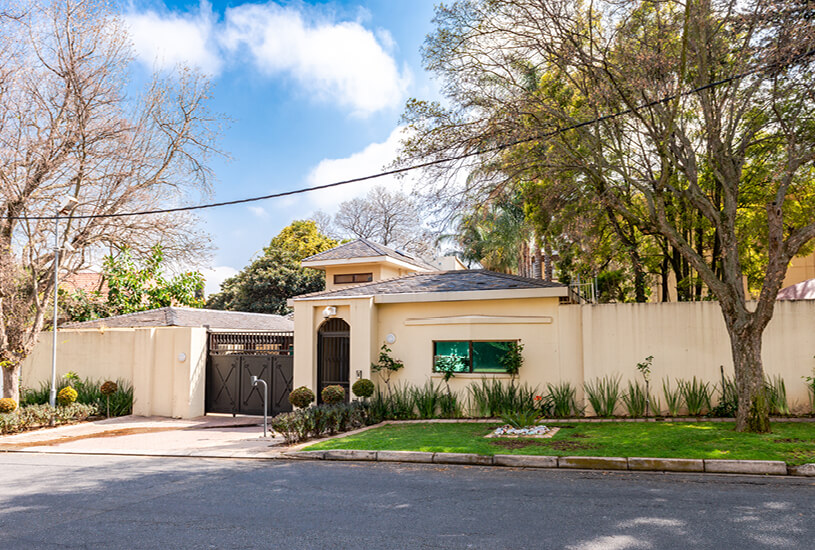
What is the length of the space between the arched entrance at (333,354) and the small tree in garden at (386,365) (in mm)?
1168

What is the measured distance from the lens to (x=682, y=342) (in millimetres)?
13188

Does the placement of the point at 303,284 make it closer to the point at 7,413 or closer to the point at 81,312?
the point at 81,312

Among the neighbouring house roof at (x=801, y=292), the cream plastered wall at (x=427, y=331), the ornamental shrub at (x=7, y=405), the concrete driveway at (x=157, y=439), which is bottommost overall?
the concrete driveway at (x=157, y=439)

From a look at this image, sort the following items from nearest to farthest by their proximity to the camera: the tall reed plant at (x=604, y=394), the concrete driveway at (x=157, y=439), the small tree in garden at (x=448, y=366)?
the concrete driveway at (x=157, y=439)
the tall reed plant at (x=604, y=394)
the small tree in garden at (x=448, y=366)

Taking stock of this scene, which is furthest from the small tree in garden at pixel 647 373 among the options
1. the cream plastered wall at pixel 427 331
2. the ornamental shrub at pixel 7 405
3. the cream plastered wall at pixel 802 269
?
the cream plastered wall at pixel 802 269

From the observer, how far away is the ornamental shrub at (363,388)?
1441 centimetres

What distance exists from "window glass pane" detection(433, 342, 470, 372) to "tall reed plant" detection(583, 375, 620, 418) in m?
2.93

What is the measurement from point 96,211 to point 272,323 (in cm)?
1002

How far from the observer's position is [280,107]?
17656mm

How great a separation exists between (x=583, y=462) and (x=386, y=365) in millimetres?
7083

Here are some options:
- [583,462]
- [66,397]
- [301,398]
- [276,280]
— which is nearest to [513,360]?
[301,398]

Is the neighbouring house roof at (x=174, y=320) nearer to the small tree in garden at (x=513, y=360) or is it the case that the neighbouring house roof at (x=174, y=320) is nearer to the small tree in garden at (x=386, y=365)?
the small tree in garden at (x=386, y=365)

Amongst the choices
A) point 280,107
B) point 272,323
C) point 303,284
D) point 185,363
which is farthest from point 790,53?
point 303,284

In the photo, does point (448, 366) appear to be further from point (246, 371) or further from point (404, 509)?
point (404, 509)
